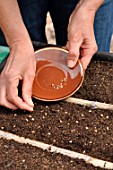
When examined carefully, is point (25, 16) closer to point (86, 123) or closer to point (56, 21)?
point (56, 21)

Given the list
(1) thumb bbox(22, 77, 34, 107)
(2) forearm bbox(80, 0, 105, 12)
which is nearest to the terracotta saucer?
(1) thumb bbox(22, 77, 34, 107)

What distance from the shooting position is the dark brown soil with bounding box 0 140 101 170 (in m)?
1.04

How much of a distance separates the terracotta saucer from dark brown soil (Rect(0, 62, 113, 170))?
0.03 m

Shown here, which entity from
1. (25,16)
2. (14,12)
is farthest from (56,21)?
(14,12)

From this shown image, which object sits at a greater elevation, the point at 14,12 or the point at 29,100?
the point at 14,12

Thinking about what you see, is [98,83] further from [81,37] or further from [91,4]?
[91,4]

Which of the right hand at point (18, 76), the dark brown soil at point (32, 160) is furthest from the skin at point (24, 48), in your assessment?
the dark brown soil at point (32, 160)

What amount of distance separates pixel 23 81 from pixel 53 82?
4.1 inches

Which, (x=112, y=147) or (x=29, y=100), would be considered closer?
(x=112, y=147)

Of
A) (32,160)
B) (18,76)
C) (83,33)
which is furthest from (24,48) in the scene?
(32,160)

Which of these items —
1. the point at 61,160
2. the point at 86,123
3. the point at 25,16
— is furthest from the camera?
the point at 25,16

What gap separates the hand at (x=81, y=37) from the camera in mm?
1259

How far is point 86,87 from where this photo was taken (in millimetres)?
1289

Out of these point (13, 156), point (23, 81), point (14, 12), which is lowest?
point (13, 156)
